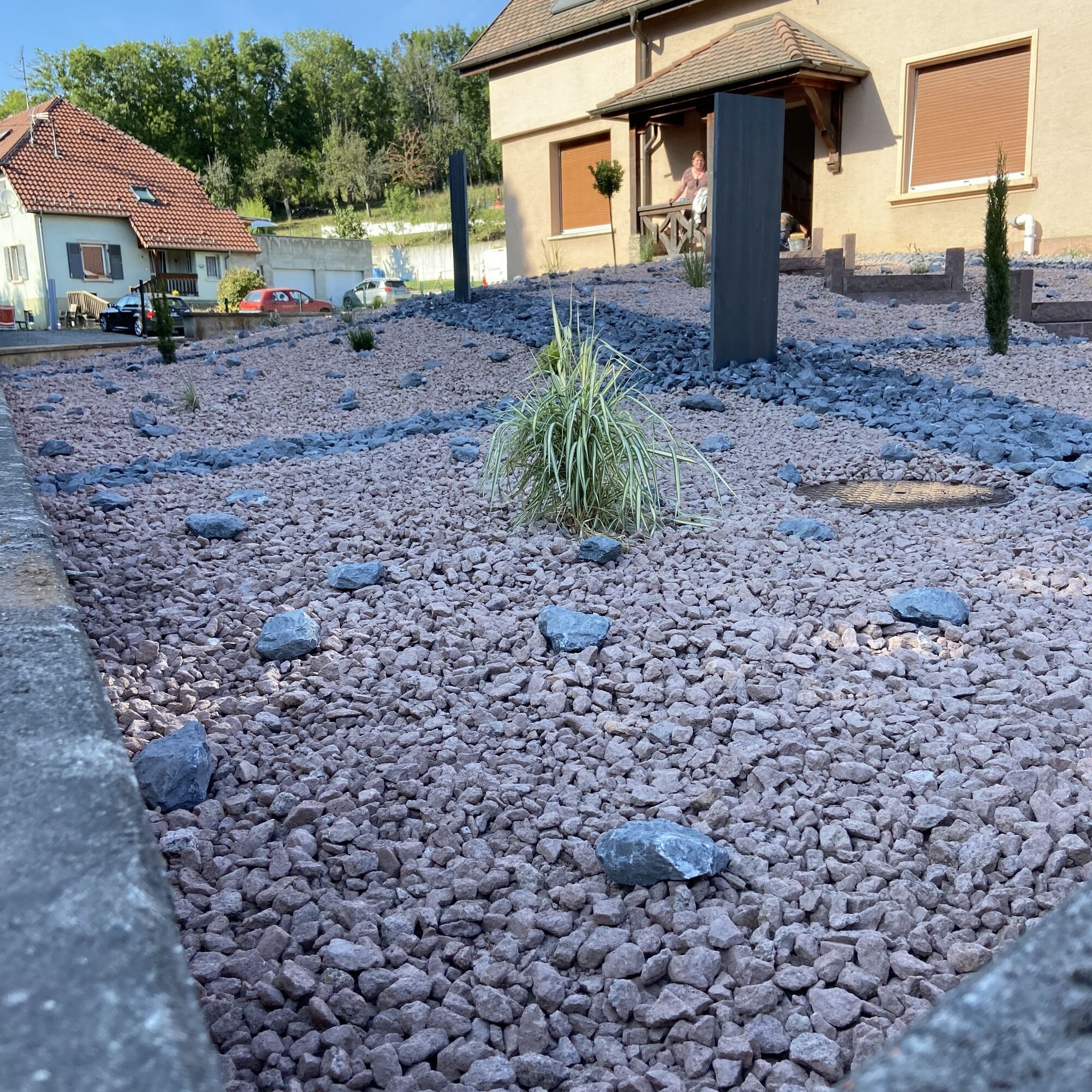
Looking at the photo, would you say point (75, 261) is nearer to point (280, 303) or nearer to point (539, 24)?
point (280, 303)

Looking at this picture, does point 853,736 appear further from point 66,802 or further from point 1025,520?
point 1025,520

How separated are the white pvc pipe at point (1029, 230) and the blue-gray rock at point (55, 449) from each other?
33.4 ft

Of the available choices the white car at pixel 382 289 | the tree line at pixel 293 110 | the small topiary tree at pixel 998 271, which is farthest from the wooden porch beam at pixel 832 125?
the tree line at pixel 293 110

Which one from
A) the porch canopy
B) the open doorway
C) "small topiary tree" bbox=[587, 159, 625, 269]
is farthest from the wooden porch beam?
"small topiary tree" bbox=[587, 159, 625, 269]

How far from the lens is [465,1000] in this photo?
4.37 ft

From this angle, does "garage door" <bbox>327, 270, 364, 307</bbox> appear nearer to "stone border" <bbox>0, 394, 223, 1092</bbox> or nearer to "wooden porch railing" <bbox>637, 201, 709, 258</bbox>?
"wooden porch railing" <bbox>637, 201, 709, 258</bbox>

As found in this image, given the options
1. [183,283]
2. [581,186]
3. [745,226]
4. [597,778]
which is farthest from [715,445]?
[183,283]

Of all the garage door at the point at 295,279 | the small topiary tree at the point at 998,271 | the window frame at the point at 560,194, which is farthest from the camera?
the garage door at the point at 295,279

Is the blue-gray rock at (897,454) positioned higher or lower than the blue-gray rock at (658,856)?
higher

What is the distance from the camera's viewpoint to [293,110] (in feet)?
169

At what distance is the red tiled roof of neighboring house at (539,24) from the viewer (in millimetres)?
14531

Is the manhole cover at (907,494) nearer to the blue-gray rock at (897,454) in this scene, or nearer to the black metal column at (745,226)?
the blue-gray rock at (897,454)

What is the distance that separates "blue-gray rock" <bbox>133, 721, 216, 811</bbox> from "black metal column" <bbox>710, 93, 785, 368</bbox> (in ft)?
15.0

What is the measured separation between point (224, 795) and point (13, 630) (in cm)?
51
